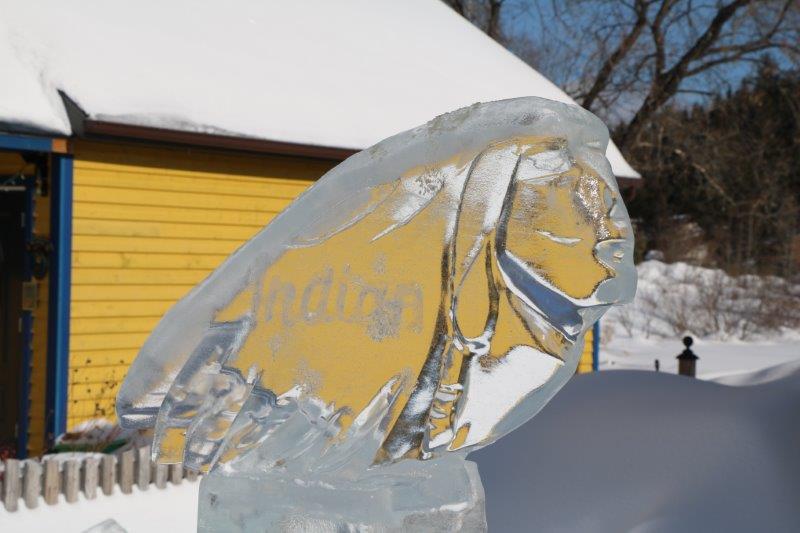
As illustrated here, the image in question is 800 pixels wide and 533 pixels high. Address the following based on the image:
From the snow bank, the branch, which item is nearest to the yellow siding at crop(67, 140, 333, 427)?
the snow bank

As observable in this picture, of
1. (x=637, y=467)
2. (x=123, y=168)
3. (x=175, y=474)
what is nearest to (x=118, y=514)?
(x=175, y=474)

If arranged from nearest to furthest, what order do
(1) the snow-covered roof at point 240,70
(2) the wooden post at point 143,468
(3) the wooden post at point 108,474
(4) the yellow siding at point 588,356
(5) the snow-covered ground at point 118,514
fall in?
(5) the snow-covered ground at point 118,514 < (3) the wooden post at point 108,474 < (2) the wooden post at point 143,468 < (1) the snow-covered roof at point 240,70 < (4) the yellow siding at point 588,356

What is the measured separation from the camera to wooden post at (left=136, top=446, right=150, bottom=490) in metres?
6.50

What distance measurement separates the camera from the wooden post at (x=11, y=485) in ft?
19.1

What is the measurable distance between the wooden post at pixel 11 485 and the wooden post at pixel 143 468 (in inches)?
33.4

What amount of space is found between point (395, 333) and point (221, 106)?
653cm

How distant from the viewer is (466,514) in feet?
5.89

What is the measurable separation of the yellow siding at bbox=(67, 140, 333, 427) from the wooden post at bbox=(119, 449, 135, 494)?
1260 mm

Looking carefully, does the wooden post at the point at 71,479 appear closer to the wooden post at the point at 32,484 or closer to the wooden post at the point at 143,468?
the wooden post at the point at 32,484

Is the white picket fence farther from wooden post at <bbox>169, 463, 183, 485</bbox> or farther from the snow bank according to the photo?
the snow bank

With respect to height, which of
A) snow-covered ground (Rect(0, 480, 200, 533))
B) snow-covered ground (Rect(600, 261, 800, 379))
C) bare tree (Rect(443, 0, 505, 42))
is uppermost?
bare tree (Rect(443, 0, 505, 42))

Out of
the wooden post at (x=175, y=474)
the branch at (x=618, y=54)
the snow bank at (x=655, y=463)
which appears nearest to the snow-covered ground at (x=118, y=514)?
the wooden post at (x=175, y=474)

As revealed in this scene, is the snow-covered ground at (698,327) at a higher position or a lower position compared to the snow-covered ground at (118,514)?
higher

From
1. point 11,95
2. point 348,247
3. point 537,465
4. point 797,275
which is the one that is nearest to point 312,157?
point 11,95
